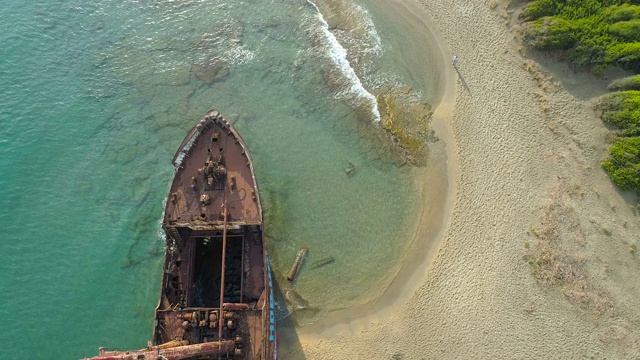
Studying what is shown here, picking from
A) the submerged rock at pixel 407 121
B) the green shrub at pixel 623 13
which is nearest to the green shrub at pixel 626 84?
the green shrub at pixel 623 13

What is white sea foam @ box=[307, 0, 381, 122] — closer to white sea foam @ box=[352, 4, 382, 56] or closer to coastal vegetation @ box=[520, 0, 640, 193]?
white sea foam @ box=[352, 4, 382, 56]

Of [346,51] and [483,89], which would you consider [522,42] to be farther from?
[346,51]

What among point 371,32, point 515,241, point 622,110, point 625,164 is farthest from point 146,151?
point 622,110

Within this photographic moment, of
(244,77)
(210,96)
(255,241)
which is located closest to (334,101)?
(244,77)

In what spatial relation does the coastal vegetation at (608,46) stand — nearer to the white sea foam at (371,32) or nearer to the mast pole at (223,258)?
the white sea foam at (371,32)

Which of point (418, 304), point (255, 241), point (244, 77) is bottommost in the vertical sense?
point (418, 304)

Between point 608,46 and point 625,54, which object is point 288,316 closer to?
point 608,46

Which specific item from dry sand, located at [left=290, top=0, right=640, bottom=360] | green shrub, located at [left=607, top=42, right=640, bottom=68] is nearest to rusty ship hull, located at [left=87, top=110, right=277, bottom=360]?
dry sand, located at [left=290, top=0, right=640, bottom=360]
